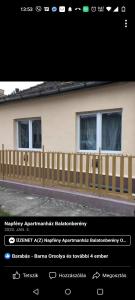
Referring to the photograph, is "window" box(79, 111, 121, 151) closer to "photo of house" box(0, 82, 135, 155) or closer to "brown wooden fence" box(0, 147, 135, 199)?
"photo of house" box(0, 82, 135, 155)

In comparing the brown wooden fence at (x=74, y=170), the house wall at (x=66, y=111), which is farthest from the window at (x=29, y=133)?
the brown wooden fence at (x=74, y=170)

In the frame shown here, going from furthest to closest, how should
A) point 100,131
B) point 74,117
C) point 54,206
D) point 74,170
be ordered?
1. point 74,117
2. point 100,131
3. point 74,170
4. point 54,206

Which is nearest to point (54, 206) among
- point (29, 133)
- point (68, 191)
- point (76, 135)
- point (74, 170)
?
point (68, 191)

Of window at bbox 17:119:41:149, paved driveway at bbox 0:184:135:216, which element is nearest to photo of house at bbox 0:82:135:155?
window at bbox 17:119:41:149

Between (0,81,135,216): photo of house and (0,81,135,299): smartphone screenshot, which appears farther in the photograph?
(0,81,135,216): photo of house

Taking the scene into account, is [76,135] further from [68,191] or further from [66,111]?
[68,191]

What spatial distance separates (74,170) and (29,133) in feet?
8.18

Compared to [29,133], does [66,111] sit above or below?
above

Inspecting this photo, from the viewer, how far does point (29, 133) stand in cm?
580

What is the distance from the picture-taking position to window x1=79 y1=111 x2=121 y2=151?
4.20 meters

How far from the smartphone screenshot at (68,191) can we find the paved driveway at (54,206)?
0.06 ft

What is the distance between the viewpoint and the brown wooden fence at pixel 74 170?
11.1 feet
